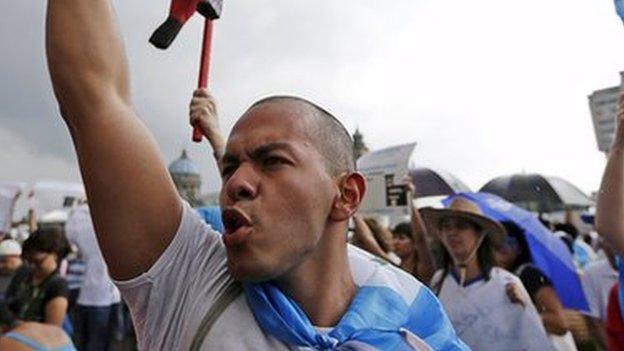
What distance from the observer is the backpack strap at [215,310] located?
1.30 m

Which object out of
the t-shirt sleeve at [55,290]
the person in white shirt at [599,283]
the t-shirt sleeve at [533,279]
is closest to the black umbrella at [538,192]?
the person in white shirt at [599,283]

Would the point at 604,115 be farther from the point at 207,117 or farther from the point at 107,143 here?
the point at 107,143

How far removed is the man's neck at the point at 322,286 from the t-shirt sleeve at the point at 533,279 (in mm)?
Answer: 2744

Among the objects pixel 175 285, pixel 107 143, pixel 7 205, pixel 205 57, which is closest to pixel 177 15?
pixel 205 57

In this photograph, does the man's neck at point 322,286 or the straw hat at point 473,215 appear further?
the straw hat at point 473,215

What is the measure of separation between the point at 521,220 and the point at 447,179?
465cm

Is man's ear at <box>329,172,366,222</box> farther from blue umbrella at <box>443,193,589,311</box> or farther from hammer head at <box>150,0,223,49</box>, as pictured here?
blue umbrella at <box>443,193,589,311</box>

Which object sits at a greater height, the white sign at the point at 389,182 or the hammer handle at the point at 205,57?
the hammer handle at the point at 205,57

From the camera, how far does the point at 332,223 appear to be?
5.04ft

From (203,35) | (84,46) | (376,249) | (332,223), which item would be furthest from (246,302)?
(376,249)

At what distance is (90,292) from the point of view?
7.32 m

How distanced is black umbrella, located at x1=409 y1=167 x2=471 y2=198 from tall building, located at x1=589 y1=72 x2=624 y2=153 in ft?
11.8

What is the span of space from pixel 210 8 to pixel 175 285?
785mm

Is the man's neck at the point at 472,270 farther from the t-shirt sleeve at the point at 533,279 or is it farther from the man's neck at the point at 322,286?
the man's neck at the point at 322,286
